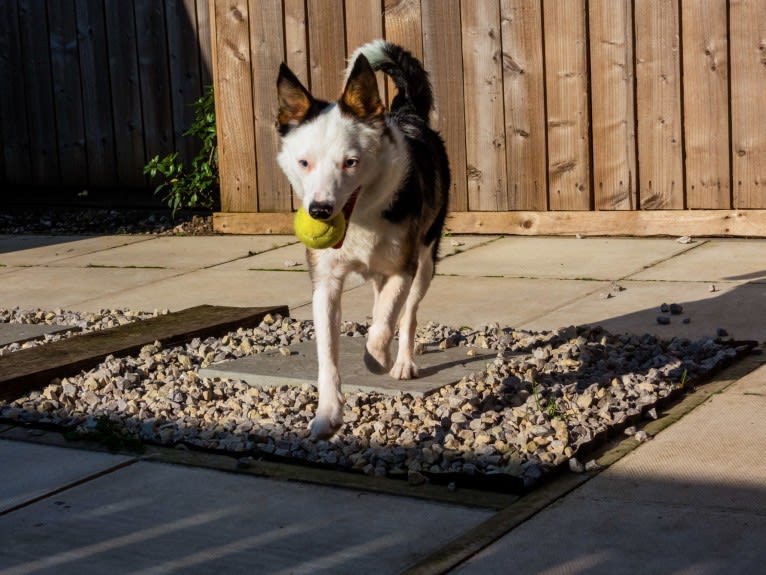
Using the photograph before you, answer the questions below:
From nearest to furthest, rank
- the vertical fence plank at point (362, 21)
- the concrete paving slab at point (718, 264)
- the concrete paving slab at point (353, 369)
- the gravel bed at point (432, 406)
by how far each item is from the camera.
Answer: the gravel bed at point (432, 406) → the concrete paving slab at point (353, 369) → the concrete paving slab at point (718, 264) → the vertical fence plank at point (362, 21)

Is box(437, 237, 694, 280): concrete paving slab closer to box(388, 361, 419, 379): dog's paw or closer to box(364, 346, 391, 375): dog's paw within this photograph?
box(388, 361, 419, 379): dog's paw

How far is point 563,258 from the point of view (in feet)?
24.8

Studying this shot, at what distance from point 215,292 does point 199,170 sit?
3.20m

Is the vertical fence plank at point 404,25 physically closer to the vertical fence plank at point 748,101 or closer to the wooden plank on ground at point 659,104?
the wooden plank on ground at point 659,104

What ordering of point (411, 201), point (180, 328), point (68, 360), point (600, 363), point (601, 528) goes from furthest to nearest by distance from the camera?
point (180, 328), point (68, 360), point (600, 363), point (411, 201), point (601, 528)

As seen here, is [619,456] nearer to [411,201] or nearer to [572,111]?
[411,201]

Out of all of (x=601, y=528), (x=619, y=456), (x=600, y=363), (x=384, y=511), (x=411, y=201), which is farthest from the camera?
(x=600, y=363)

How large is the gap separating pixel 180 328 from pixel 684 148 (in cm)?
387

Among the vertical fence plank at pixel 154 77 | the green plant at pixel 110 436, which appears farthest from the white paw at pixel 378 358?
the vertical fence plank at pixel 154 77

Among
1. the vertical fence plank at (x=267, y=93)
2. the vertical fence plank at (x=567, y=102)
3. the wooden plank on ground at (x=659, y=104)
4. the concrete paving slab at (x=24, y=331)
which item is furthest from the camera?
the vertical fence plank at (x=267, y=93)

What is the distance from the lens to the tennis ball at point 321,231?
13.6 ft

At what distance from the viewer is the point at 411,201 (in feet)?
14.8

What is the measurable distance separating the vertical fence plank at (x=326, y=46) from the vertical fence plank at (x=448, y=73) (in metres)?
0.70

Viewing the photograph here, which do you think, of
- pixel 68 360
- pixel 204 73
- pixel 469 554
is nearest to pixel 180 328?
pixel 68 360
